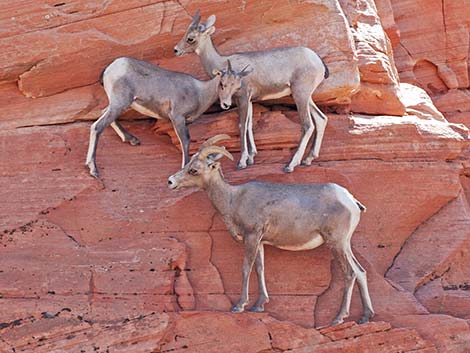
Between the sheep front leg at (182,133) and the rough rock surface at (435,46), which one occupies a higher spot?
the sheep front leg at (182,133)

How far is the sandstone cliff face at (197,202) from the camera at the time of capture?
11.0 metres

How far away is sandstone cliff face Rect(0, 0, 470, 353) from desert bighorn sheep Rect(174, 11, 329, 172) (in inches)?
8.9

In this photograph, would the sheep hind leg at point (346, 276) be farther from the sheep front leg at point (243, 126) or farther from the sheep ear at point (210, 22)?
the sheep ear at point (210, 22)

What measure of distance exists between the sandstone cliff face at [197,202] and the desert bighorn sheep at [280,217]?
337 millimetres

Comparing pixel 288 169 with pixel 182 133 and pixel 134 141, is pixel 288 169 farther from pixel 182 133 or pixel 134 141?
pixel 134 141

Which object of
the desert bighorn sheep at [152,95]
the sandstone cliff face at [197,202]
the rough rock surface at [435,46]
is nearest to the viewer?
the sandstone cliff face at [197,202]

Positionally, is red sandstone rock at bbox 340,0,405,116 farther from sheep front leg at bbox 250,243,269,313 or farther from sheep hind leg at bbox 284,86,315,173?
sheep front leg at bbox 250,243,269,313

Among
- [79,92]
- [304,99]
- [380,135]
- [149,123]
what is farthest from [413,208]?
[79,92]

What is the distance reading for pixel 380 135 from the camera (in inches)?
516

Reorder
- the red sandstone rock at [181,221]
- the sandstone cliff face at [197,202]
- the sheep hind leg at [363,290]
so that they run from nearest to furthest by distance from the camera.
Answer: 1. the sandstone cliff face at [197,202]
2. the red sandstone rock at [181,221]
3. the sheep hind leg at [363,290]

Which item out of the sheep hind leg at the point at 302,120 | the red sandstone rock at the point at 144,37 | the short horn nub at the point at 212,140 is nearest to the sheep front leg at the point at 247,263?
the short horn nub at the point at 212,140

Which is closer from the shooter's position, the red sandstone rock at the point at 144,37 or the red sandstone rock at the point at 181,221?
the red sandstone rock at the point at 181,221

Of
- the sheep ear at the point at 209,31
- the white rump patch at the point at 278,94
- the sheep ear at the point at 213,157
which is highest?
the sheep ear at the point at 209,31

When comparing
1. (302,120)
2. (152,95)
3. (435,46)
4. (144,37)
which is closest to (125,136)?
(152,95)
